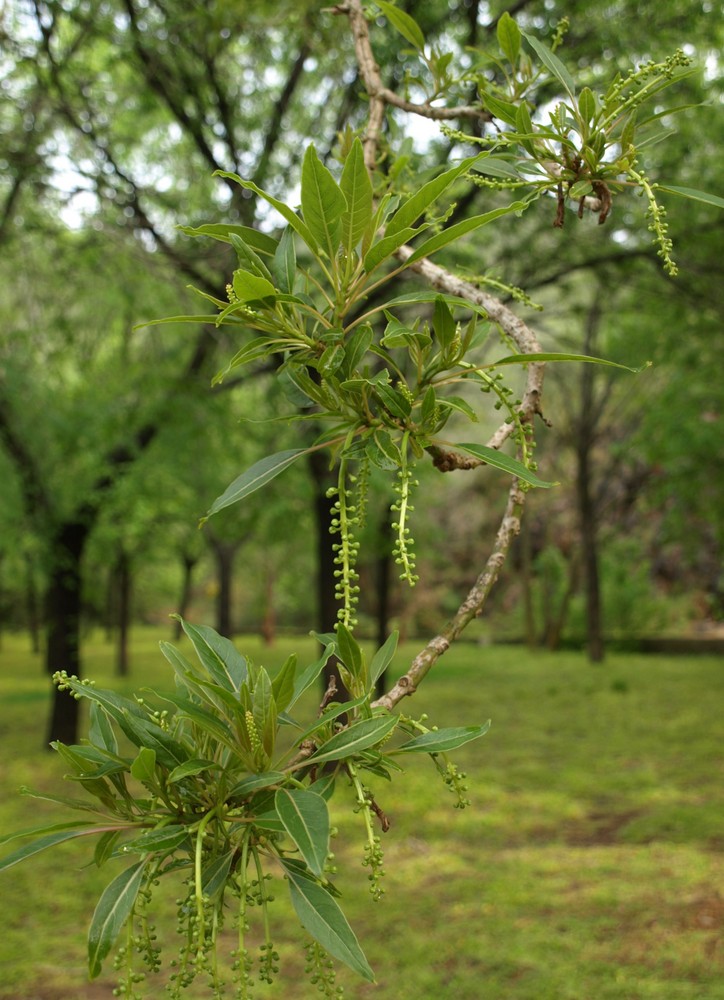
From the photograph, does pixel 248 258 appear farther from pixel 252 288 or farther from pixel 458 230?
pixel 458 230

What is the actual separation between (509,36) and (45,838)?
1161mm

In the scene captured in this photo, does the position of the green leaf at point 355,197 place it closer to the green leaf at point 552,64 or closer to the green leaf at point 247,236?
the green leaf at point 247,236

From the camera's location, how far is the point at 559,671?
1291 centimetres

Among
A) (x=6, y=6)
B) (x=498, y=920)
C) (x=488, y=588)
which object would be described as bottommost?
(x=498, y=920)

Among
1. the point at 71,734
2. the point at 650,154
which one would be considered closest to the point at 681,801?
the point at 650,154

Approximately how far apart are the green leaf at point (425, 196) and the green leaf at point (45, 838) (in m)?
0.68

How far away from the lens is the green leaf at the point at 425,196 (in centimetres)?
81

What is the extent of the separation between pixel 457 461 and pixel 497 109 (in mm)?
412

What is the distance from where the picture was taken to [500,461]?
3.04 ft

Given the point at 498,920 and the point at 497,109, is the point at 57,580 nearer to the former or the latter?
the point at 498,920

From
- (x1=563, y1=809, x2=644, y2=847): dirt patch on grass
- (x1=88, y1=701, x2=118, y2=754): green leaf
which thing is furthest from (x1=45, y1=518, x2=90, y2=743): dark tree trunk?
(x1=88, y1=701, x2=118, y2=754): green leaf

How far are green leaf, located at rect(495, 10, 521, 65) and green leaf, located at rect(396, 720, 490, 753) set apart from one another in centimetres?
91

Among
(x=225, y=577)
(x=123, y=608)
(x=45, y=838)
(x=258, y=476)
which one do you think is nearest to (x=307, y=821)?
(x=45, y=838)

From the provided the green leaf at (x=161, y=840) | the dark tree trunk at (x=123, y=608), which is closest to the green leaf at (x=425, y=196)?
the green leaf at (x=161, y=840)
